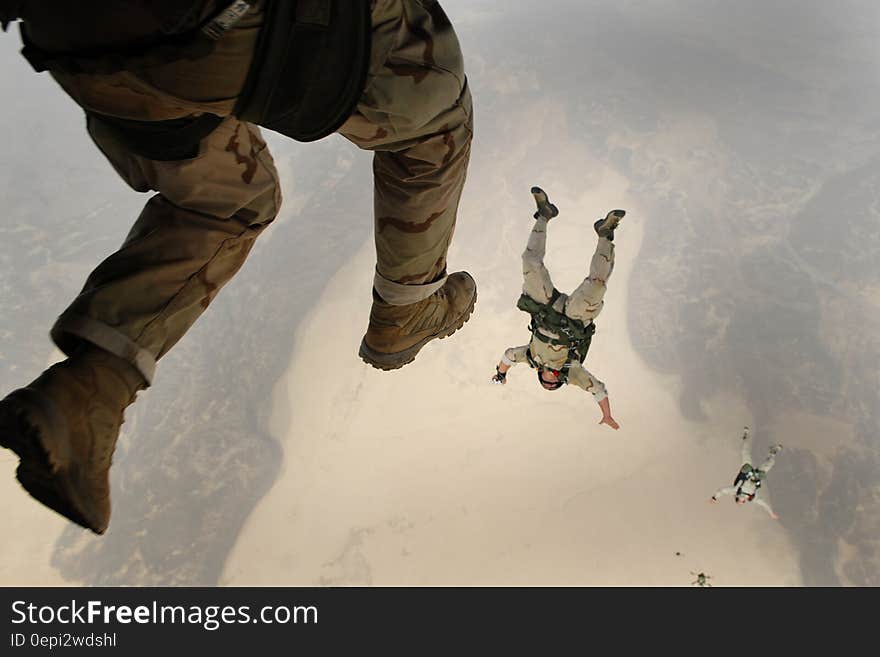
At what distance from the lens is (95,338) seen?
123cm

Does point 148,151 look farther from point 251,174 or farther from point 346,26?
point 346,26

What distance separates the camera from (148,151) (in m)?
1.26

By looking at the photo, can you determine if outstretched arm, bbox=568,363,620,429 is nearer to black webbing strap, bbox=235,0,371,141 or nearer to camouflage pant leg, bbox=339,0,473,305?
camouflage pant leg, bbox=339,0,473,305

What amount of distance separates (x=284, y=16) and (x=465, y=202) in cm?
562

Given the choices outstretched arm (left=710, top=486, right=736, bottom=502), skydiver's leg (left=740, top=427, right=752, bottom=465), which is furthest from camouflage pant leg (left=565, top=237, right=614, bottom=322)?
outstretched arm (left=710, top=486, right=736, bottom=502)

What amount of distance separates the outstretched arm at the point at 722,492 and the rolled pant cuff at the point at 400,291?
4.72 metres

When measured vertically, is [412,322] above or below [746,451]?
above

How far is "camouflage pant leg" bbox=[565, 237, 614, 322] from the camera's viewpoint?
3.89 metres

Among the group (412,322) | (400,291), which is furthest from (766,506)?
(400,291)

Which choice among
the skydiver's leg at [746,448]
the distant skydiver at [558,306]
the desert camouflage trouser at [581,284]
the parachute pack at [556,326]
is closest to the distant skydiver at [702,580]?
the skydiver's leg at [746,448]

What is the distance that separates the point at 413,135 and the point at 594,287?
2840 millimetres

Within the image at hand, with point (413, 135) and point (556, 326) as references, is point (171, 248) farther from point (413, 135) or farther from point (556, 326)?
point (556, 326)

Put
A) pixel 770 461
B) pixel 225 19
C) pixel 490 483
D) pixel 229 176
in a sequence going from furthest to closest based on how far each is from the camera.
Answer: pixel 490 483 → pixel 770 461 → pixel 229 176 → pixel 225 19

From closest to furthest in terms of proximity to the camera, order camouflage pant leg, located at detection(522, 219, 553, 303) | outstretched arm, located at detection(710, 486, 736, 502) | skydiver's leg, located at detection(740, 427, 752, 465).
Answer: camouflage pant leg, located at detection(522, 219, 553, 303) → skydiver's leg, located at detection(740, 427, 752, 465) → outstretched arm, located at detection(710, 486, 736, 502)
